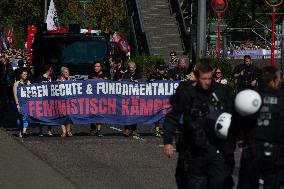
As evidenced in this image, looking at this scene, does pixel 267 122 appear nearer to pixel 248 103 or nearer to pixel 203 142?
pixel 248 103

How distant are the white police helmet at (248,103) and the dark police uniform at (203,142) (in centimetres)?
34

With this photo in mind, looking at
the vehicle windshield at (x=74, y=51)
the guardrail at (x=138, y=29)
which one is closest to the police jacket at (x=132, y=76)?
the vehicle windshield at (x=74, y=51)

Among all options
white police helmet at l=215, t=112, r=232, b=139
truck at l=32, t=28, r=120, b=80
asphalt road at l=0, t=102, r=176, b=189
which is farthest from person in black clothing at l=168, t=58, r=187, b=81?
white police helmet at l=215, t=112, r=232, b=139

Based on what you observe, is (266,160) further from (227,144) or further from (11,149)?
(11,149)

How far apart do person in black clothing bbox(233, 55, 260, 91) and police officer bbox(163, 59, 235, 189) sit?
1367 cm

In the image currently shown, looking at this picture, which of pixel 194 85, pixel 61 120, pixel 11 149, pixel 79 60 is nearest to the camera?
pixel 194 85

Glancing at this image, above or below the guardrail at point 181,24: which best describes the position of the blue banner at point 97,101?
below

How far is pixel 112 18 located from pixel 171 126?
6101 cm

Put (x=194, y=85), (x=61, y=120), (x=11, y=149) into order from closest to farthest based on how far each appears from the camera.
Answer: (x=194, y=85) < (x=11, y=149) < (x=61, y=120)

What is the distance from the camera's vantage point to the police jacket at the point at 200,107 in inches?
355

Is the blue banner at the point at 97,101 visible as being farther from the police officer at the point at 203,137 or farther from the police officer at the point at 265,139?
the police officer at the point at 265,139

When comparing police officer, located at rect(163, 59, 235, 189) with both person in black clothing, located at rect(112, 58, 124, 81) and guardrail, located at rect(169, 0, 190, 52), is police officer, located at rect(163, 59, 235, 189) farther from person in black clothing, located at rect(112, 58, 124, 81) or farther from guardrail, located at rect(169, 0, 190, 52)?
guardrail, located at rect(169, 0, 190, 52)

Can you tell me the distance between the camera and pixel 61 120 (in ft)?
70.8

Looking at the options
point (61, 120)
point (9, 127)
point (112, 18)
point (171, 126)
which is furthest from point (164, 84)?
point (112, 18)
